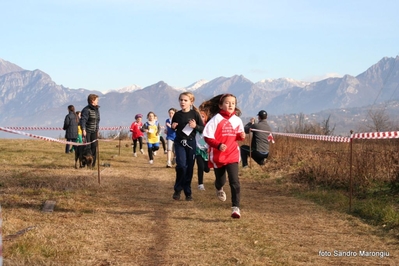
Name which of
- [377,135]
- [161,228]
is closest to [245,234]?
[161,228]

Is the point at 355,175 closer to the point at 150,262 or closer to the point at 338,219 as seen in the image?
the point at 338,219

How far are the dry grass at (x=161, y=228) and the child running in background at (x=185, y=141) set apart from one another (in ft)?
1.14

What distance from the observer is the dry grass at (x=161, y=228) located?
5727 millimetres

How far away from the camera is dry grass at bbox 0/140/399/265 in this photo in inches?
225

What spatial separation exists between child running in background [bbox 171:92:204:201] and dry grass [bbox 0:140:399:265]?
0.35 meters

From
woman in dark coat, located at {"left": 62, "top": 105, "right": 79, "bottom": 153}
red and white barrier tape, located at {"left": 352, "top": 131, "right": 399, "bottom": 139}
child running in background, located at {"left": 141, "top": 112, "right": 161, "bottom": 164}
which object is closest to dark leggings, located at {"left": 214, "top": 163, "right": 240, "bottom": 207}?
red and white barrier tape, located at {"left": 352, "top": 131, "right": 399, "bottom": 139}

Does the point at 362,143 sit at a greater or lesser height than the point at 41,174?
greater

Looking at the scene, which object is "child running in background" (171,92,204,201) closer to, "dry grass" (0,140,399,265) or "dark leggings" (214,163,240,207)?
"dry grass" (0,140,399,265)

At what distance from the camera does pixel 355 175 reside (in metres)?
11.3

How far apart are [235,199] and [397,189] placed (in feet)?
12.1

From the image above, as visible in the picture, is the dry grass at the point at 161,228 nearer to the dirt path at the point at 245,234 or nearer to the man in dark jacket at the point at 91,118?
the dirt path at the point at 245,234

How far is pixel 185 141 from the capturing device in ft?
33.1

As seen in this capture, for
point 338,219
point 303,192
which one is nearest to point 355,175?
point 303,192

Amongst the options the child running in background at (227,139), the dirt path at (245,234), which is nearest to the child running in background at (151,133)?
the dirt path at (245,234)
